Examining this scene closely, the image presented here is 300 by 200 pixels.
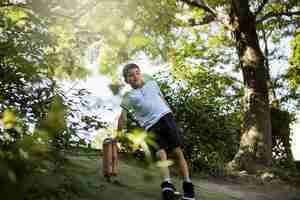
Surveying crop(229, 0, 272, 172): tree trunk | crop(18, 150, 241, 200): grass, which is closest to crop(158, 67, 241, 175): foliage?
crop(229, 0, 272, 172): tree trunk

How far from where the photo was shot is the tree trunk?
1296cm

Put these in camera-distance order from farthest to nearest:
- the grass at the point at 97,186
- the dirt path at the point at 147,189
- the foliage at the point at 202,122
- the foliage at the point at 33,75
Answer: the foliage at the point at 202,122 < the dirt path at the point at 147,189 < the grass at the point at 97,186 < the foliage at the point at 33,75

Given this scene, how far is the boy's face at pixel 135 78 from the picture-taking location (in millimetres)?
5746

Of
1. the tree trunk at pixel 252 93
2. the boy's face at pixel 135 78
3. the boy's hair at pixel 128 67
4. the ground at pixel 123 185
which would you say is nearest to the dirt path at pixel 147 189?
the ground at pixel 123 185

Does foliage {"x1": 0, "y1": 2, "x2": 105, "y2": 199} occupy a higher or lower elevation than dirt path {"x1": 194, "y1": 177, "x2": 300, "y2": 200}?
higher

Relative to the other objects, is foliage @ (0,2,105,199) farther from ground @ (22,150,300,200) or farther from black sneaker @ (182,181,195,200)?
black sneaker @ (182,181,195,200)

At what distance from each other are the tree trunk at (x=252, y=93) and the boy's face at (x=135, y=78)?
24.9ft

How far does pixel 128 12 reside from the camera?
9398 millimetres

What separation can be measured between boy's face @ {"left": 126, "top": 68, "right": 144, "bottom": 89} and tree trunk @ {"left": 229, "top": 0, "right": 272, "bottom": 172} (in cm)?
759

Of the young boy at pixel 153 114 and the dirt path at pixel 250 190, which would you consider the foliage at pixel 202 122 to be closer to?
the dirt path at pixel 250 190

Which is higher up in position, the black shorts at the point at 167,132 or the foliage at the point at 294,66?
the foliage at the point at 294,66

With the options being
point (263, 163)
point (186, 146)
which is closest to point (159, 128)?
point (186, 146)

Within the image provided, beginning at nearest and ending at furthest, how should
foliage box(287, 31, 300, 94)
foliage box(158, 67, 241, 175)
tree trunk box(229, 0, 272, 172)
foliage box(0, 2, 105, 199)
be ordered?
1. foliage box(0, 2, 105, 199)
2. foliage box(158, 67, 241, 175)
3. tree trunk box(229, 0, 272, 172)
4. foliage box(287, 31, 300, 94)

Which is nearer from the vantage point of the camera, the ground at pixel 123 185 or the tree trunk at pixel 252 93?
the ground at pixel 123 185
